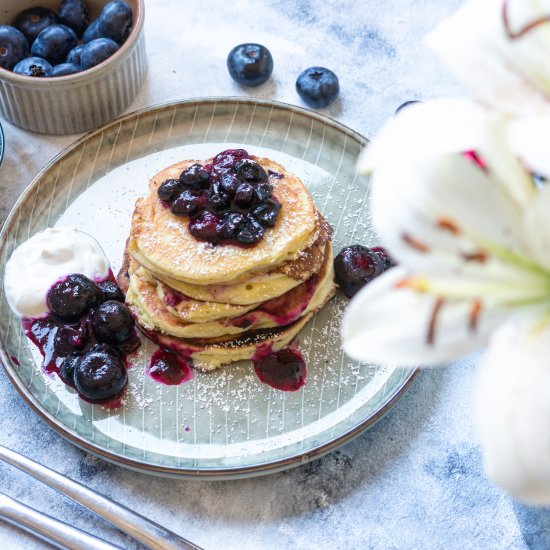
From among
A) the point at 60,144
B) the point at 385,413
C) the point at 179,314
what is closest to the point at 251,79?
the point at 60,144

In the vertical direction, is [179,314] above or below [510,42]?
below

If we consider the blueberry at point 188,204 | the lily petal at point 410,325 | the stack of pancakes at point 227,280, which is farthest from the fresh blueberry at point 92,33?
the lily petal at point 410,325

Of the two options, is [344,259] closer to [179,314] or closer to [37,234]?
[179,314]

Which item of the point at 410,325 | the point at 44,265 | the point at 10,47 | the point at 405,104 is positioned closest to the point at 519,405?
the point at 410,325

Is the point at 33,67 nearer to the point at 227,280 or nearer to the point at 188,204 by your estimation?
the point at 188,204

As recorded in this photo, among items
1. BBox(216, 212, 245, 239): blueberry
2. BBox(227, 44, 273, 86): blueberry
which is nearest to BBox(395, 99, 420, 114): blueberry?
BBox(227, 44, 273, 86): blueberry

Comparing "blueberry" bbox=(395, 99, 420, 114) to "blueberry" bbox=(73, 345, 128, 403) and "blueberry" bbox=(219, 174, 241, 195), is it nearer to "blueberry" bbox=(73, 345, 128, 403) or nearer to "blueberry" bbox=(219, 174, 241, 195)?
"blueberry" bbox=(219, 174, 241, 195)
